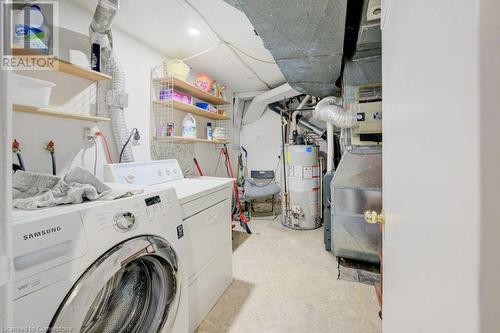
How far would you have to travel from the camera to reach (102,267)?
28.5 inches

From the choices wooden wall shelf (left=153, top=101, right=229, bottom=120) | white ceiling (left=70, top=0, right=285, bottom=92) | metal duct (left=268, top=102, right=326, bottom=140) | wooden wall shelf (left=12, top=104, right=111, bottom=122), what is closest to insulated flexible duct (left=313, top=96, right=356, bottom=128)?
white ceiling (left=70, top=0, right=285, bottom=92)

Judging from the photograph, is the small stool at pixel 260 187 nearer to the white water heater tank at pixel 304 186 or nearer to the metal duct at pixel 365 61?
the white water heater tank at pixel 304 186

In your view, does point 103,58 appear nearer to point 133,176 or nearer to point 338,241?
point 133,176

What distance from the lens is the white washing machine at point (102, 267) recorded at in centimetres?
58

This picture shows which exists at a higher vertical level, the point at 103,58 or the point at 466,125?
the point at 103,58

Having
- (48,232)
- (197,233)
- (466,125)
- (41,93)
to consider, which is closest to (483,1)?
(466,125)

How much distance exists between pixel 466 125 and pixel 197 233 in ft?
4.41

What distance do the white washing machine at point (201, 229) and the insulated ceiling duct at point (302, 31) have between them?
115cm

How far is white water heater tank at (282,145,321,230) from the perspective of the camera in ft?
9.94

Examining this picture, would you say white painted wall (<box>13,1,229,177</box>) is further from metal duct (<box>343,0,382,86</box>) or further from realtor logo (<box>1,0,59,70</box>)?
metal duct (<box>343,0,382,86</box>)

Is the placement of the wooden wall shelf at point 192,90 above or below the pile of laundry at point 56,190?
above

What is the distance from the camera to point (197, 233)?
1361mm

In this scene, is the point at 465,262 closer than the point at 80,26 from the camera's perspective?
Yes

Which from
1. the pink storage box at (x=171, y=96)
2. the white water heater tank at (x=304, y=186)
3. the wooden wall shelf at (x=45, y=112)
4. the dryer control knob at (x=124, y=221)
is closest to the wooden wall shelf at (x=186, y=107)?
the pink storage box at (x=171, y=96)
